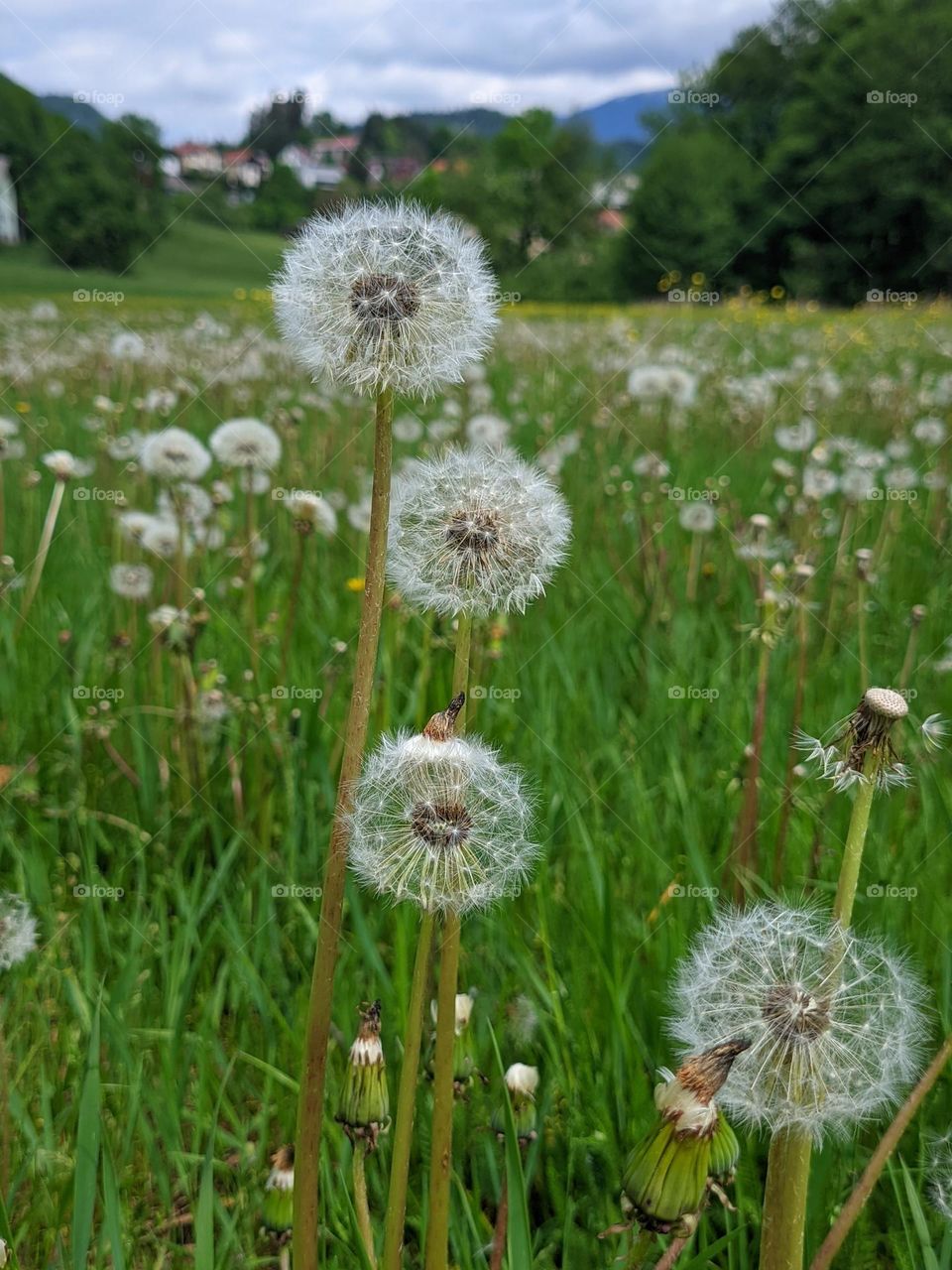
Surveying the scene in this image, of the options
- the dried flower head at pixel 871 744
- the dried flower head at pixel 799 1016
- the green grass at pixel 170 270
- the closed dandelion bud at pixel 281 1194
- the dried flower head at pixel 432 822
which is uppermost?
the green grass at pixel 170 270

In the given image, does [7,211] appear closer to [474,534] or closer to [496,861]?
[474,534]

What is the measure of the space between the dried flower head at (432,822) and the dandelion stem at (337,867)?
28 mm

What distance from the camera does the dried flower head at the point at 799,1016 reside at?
3.13ft

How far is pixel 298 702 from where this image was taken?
2648mm

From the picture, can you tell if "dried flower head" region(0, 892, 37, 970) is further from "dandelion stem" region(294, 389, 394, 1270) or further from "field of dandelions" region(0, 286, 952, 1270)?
"dandelion stem" region(294, 389, 394, 1270)

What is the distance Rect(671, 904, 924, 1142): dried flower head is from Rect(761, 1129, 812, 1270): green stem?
22 mm

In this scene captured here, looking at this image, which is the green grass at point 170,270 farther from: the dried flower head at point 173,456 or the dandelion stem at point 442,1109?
the dandelion stem at point 442,1109

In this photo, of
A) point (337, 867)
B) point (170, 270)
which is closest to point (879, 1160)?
point (337, 867)

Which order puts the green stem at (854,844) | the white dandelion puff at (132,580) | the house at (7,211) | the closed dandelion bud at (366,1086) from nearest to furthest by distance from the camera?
the green stem at (854,844) < the closed dandelion bud at (366,1086) < the white dandelion puff at (132,580) < the house at (7,211)

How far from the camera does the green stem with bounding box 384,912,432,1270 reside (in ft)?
2.97

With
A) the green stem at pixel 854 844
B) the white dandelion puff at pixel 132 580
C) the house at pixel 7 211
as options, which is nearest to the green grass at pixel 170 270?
the house at pixel 7 211

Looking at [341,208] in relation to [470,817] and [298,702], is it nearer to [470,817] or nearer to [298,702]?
[470,817]

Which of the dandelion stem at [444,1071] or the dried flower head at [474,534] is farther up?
the dried flower head at [474,534]

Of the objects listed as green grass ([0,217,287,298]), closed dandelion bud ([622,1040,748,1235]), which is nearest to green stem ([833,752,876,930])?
closed dandelion bud ([622,1040,748,1235])
